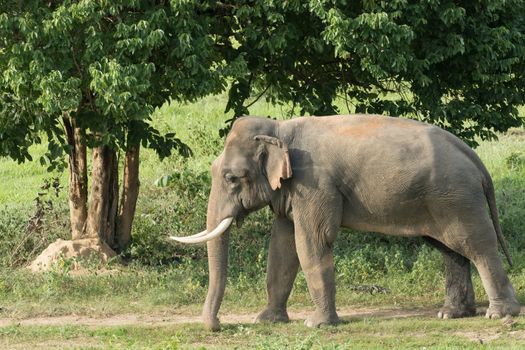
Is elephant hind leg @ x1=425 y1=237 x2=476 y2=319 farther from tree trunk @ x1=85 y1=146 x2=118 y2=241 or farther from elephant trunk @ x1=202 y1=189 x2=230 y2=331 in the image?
tree trunk @ x1=85 y1=146 x2=118 y2=241

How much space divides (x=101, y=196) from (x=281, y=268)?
11.2 ft

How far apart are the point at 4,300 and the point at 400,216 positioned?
4049 millimetres

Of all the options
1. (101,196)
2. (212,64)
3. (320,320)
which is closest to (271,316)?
(320,320)

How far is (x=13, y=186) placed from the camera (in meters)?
17.8

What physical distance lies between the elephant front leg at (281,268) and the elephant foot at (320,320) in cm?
46

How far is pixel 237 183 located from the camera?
995 centimetres

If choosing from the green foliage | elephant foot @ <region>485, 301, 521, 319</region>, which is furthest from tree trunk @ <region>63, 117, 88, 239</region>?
elephant foot @ <region>485, 301, 521, 319</region>

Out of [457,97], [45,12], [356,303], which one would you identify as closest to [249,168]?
[356,303]

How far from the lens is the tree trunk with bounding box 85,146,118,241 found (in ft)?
42.8

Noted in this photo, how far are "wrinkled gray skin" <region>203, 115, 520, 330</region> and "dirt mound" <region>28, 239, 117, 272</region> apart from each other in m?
2.78

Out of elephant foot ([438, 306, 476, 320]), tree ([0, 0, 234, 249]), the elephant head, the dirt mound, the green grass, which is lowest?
the green grass

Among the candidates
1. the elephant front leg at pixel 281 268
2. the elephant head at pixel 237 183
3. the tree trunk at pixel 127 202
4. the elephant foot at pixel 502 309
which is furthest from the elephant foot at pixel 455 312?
the tree trunk at pixel 127 202

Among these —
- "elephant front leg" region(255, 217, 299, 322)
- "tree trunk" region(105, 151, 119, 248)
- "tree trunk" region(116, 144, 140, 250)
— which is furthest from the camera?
"tree trunk" region(116, 144, 140, 250)

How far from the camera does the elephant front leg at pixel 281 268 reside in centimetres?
1027
